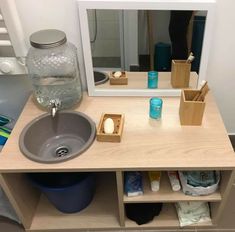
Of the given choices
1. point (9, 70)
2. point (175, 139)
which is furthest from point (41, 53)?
point (175, 139)

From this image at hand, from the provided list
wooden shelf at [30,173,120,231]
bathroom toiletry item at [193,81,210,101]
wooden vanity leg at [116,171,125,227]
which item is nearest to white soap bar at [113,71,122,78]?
bathroom toiletry item at [193,81,210,101]

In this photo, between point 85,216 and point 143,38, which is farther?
point 85,216

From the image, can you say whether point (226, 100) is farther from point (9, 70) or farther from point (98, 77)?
point (9, 70)

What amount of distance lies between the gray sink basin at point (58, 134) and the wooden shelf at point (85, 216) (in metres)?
0.34

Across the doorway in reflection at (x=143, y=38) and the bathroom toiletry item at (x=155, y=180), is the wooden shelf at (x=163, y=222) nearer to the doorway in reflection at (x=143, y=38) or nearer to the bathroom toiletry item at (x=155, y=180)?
the bathroom toiletry item at (x=155, y=180)

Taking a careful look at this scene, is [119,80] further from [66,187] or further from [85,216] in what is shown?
[85,216]

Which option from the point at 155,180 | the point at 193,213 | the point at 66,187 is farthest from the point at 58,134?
the point at 193,213

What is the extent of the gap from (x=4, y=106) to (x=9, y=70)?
1.04 ft

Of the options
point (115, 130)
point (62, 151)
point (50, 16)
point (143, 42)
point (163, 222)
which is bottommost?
point (163, 222)

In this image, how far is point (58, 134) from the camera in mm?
1184

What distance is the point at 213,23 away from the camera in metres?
1.04

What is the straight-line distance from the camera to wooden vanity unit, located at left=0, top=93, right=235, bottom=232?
0.92 meters

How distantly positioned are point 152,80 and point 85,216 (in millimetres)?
713

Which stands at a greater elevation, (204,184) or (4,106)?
(4,106)
